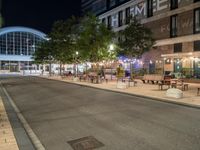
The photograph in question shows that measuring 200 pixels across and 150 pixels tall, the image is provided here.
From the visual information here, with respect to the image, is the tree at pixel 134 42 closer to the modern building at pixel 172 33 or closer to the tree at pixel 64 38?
the modern building at pixel 172 33

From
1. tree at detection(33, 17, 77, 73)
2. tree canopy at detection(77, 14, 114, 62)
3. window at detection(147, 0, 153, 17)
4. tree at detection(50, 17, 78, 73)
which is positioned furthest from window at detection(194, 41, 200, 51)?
tree at detection(50, 17, 78, 73)

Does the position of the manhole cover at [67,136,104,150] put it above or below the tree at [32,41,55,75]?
below

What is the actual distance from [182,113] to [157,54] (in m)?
30.3

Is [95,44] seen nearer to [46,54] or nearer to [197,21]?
[197,21]

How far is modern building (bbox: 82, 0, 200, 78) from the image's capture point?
34.0 metres

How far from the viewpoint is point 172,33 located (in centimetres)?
3875

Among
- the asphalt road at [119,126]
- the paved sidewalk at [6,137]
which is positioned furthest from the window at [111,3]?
the paved sidewalk at [6,137]

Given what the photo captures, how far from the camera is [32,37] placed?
101375 mm

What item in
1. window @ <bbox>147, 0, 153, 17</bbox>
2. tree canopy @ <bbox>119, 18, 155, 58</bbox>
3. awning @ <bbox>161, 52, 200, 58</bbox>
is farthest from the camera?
window @ <bbox>147, 0, 153, 17</bbox>

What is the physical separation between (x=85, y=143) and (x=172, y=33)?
34.0 m

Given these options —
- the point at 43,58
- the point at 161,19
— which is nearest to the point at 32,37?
the point at 43,58

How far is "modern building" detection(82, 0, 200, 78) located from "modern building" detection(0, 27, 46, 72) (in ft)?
192

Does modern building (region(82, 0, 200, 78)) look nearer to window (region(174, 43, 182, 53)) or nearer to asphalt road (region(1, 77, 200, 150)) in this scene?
window (region(174, 43, 182, 53))

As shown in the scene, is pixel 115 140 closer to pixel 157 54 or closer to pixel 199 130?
pixel 199 130
